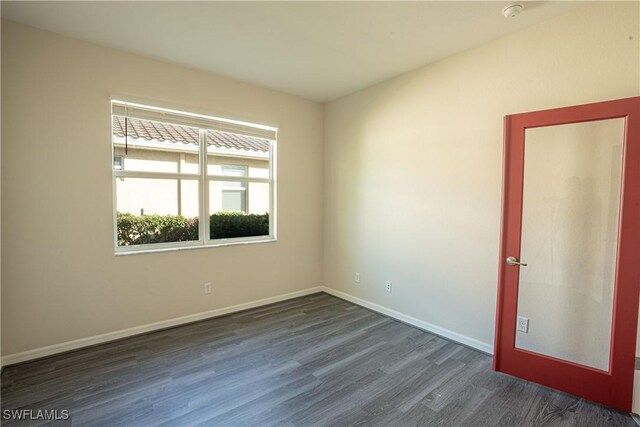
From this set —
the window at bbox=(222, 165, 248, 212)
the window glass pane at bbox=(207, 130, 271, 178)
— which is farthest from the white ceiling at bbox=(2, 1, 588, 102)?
the window at bbox=(222, 165, 248, 212)

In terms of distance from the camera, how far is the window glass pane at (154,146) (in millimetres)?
2965

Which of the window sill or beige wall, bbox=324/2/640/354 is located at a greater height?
beige wall, bbox=324/2/640/354

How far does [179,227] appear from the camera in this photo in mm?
3350

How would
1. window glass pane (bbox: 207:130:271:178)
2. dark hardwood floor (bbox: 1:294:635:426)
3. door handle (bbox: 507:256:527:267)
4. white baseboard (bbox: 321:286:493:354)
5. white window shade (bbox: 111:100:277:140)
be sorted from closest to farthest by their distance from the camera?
dark hardwood floor (bbox: 1:294:635:426), door handle (bbox: 507:256:527:267), white baseboard (bbox: 321:286:493:354), white window shade (bbox: 111:100:277:140), window glass pane (bbox: 207:130:271:178)

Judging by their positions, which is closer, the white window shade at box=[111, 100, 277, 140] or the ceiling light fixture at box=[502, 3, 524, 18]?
the ceiling light fixture at box=[502, 3, 524, 18]

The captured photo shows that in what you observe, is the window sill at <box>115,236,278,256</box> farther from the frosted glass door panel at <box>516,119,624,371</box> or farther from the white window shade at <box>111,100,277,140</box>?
the frosted glass door panel at <box>516,119,624,371</box>

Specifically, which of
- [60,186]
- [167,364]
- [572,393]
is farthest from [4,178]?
[572,393]

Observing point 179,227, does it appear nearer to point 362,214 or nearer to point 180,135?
point 180,135

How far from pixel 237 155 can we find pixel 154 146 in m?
0.94

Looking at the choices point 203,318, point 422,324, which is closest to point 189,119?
point 203,318

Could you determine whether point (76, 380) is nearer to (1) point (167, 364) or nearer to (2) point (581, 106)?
Result: (1) point (167, 364)

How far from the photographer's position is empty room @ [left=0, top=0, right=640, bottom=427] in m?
2.04

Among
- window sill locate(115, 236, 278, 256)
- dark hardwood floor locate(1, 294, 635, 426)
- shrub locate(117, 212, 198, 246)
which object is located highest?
shrub locate(117, 212, 198, 246)

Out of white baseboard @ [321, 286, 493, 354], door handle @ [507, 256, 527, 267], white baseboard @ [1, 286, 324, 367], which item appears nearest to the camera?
door handle @ [507, 256, 527, 267]
